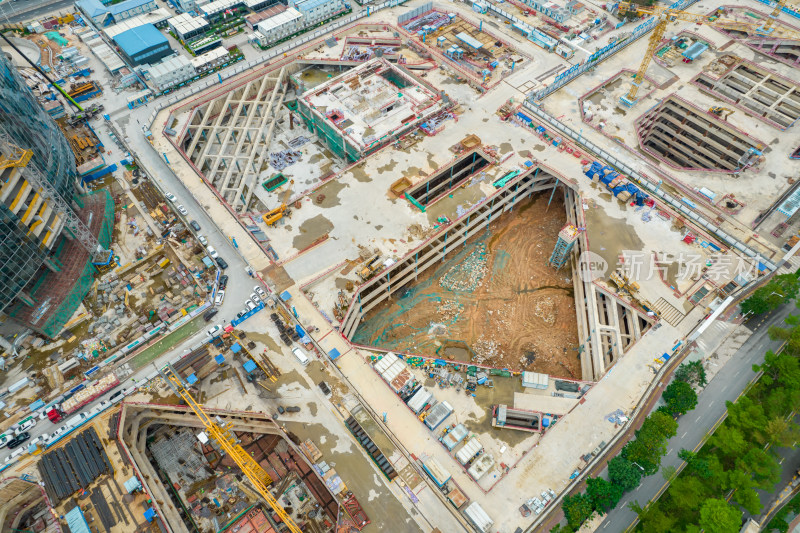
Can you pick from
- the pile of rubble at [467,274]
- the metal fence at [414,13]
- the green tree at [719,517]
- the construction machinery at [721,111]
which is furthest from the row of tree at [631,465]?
the metal fence at [414,13]

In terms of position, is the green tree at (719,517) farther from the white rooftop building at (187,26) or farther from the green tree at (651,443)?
the white rooftop building at (187,26)

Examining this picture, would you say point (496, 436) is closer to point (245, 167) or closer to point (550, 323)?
point (550, 323)

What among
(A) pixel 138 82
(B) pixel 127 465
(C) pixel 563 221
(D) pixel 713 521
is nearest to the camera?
(D) pixel 713 521

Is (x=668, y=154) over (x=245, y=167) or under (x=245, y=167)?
under

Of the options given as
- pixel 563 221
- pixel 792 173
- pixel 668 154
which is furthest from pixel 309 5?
pixel 792 173

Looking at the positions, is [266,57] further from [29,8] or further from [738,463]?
[738,463]

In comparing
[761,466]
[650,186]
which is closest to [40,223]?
[650,186]

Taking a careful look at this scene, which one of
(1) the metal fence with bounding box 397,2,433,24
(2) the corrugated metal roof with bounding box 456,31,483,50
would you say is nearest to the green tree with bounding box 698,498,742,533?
(2) the corrugated metal roof with bounding box 456,31,483,50
